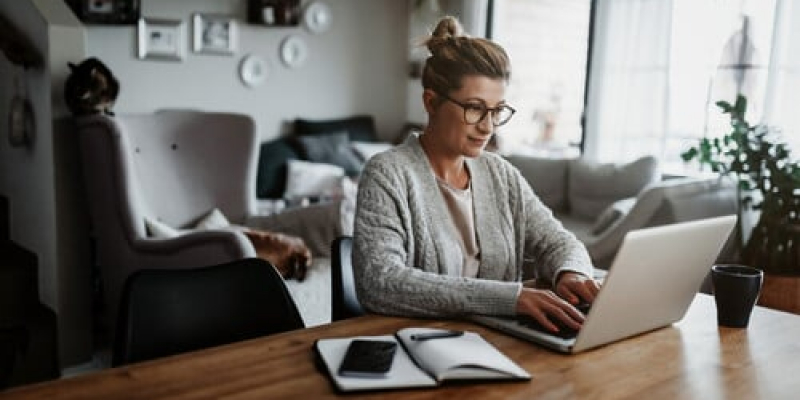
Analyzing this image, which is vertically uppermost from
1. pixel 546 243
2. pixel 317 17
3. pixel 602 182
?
pixel 317 17

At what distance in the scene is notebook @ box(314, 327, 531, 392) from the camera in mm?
1218

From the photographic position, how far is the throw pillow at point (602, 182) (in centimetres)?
472

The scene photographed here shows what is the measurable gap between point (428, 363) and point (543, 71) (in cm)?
498

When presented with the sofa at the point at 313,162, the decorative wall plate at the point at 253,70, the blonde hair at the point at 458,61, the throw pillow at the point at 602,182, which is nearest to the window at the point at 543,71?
the throw pillow at the point at 602,182

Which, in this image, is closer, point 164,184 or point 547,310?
point 547,310

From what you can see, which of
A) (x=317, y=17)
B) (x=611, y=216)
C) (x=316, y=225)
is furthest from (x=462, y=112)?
(x=317, y=17)

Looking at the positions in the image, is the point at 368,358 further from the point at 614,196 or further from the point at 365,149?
the point at 365,149

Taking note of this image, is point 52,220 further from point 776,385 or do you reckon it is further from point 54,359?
point 776,385

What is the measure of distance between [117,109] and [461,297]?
154 inches

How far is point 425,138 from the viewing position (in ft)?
6.18

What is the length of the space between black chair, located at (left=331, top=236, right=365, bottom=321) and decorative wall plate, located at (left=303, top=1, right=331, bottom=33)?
4.13m

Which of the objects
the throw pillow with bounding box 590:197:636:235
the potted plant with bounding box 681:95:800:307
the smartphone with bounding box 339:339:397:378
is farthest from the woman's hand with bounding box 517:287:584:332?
the throw pillow with bounding box 590:197:636:235

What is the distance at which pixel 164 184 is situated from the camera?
3.81 m

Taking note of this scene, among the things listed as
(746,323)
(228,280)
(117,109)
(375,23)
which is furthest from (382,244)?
(375,23)
